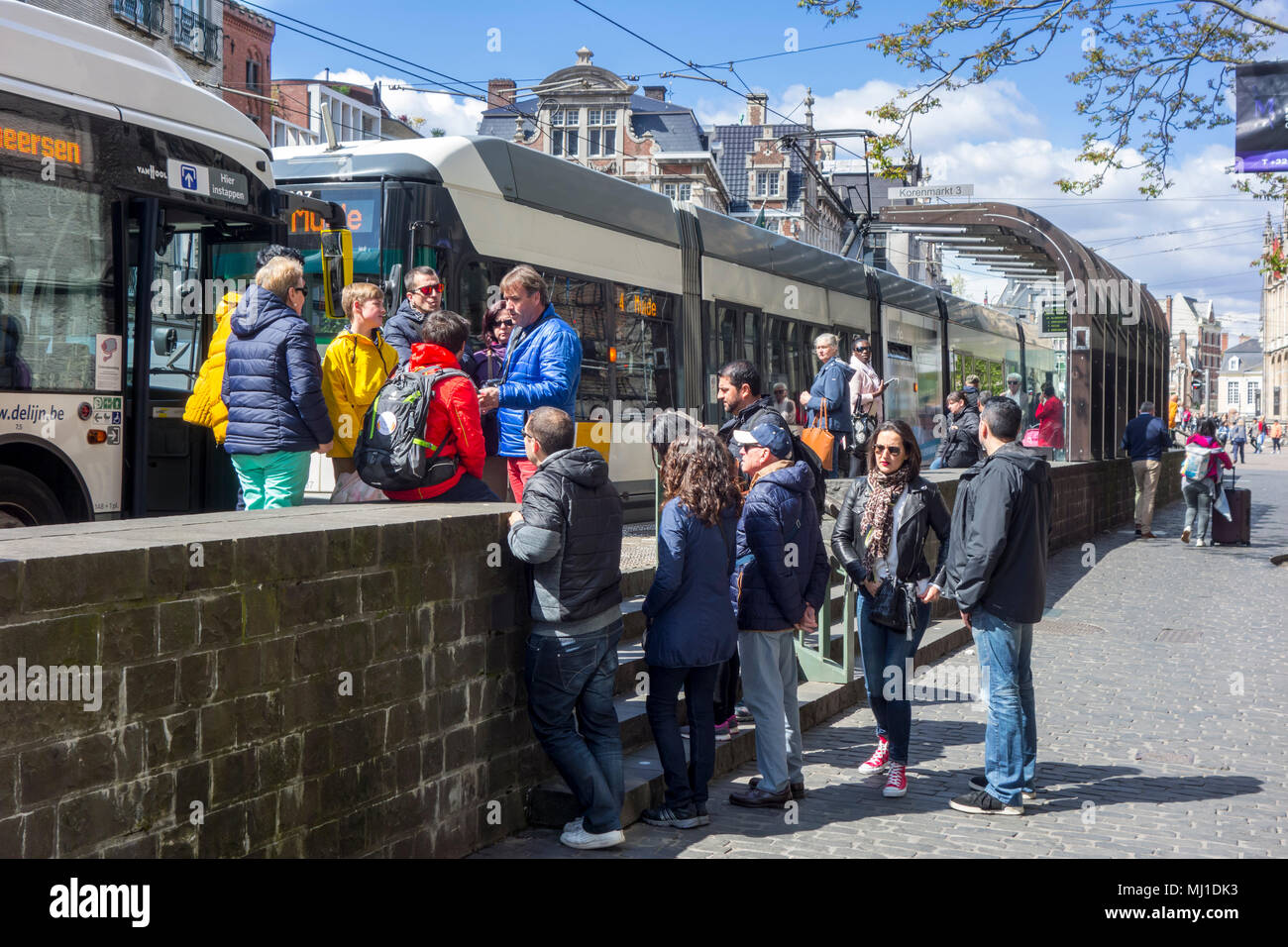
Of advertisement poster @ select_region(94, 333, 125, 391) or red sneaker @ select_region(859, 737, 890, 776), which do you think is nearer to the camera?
red sneaker @ select_region(859, 737, 890, 776)

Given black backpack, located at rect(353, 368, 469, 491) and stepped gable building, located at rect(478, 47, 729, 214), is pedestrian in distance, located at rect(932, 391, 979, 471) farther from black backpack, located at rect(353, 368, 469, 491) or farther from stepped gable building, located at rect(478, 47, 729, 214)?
stepped gable building, located at rect(478, 47, 729, 214)

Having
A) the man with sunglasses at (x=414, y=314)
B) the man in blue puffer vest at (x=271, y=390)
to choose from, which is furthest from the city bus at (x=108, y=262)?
the man with sunglasses at (x=414, y=314)

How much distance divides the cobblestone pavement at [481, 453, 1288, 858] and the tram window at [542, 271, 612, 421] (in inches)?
155

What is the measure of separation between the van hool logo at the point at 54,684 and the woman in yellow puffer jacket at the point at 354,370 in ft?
9.68

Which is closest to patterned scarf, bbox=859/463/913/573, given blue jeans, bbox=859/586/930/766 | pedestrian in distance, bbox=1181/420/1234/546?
blue jeans, bbox=859/586/930/766

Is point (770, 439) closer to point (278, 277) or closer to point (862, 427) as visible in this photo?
point (278, 277)

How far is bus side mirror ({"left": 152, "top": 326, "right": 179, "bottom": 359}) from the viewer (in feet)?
25.3

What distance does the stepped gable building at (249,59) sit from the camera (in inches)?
1548

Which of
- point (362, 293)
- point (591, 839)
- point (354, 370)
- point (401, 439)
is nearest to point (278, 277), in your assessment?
point (362, 293)

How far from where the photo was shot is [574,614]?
5.29 meters

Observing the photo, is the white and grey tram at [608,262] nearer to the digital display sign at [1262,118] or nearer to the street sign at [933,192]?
the street sign at [933,192]

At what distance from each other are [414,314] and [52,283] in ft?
6.02
